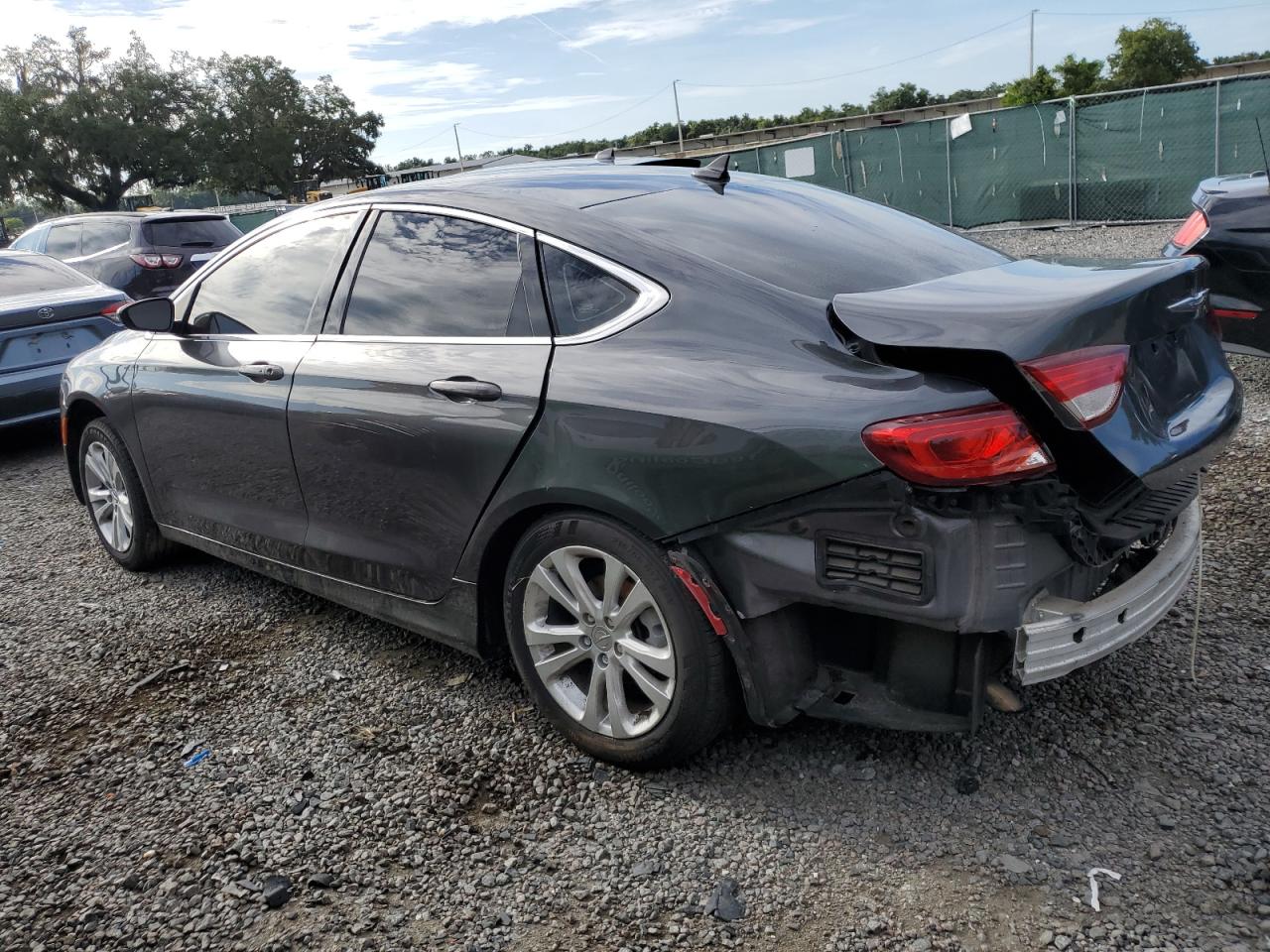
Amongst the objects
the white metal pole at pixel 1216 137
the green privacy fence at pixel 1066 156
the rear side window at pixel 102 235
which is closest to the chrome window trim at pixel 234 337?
the rear side window at pixel 102 235

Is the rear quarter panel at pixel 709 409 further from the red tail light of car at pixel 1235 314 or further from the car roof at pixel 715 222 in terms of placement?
the red tail light of car at pixel 1235 314

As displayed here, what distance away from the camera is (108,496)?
482cm

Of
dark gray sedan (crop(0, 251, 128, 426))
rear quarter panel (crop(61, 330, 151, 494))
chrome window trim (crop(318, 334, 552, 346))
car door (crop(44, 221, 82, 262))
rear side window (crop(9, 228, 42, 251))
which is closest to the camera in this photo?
chrome window trim (crop(318, 334, 552, 346))

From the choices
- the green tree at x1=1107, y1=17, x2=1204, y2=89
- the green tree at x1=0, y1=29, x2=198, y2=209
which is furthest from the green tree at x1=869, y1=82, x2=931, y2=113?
the green tree at x1=0, y1=29, x2=198, y2=209

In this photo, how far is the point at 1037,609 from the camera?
2250 mm

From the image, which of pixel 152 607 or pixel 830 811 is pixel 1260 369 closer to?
pixel 830 811

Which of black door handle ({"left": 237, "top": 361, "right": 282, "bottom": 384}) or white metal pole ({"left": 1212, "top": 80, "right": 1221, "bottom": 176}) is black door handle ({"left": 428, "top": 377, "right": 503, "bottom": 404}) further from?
white metal pole ({"left": 1212, "top": 80, "right": 1221, "bottom": 176})

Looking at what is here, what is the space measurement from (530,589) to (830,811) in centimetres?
99

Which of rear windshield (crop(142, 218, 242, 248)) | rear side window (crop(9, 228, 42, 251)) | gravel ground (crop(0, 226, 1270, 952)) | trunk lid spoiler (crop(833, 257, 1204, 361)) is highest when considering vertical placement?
rear side window (crop(9, 228, 42, 251))

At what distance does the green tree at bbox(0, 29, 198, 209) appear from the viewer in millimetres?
62312

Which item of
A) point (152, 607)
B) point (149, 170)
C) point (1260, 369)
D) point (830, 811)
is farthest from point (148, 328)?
point (149, 170)

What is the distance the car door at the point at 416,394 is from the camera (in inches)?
114

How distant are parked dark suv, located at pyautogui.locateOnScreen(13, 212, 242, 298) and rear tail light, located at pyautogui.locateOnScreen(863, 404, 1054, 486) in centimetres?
1125

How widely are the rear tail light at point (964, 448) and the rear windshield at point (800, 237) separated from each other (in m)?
0.56
